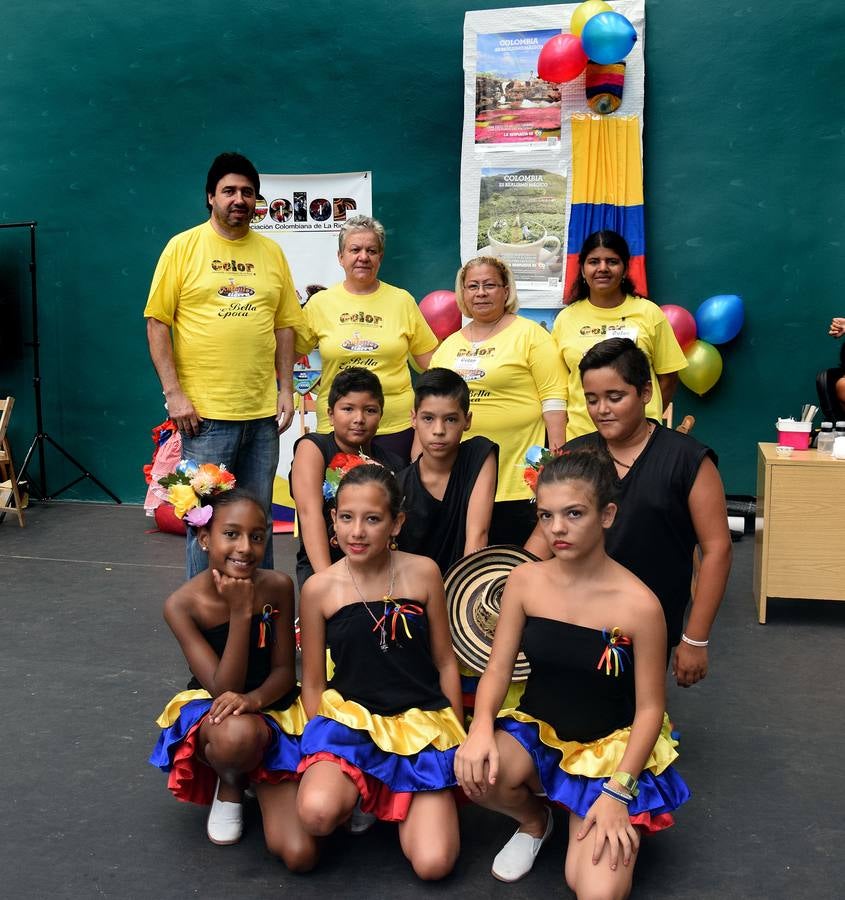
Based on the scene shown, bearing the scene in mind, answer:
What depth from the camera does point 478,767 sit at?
2.08 m

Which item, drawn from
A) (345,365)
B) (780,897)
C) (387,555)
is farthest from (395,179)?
(780,897)

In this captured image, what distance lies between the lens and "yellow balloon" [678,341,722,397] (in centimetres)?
524

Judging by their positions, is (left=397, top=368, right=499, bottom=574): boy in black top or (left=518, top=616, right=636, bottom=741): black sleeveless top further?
(left=397, top=368, right=499, bottom=574): boy in black top

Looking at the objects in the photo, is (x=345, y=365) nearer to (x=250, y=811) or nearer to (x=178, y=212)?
(x=250, y=811)

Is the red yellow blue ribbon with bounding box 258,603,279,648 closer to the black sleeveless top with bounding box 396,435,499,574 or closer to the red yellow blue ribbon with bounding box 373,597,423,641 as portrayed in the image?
the red yellow blue ribbon with bounding box 373,597,423,641

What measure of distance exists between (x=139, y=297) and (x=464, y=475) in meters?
4.14

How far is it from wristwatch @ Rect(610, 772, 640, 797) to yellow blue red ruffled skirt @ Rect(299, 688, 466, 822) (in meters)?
0.37

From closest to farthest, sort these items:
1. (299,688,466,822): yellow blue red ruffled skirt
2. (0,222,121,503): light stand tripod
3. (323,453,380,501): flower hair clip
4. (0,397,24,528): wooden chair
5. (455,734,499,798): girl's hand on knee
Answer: (455,734,499,798): girl's hand on knee → (299,688,466,822): yellow blue red ruffled skirt → (323,453,380,501): flower hair clip → (0,397,24,528): wooden chair → (0,222,121,503): light stand tripod

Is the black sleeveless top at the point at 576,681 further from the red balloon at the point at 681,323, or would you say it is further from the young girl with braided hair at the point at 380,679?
the red balloon at the point at 681,323

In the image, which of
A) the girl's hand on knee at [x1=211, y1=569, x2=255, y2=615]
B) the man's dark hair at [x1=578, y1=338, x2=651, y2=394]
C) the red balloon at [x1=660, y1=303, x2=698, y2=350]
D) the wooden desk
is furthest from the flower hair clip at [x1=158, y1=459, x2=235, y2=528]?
the red balloon at [x1=660, y1=303, x2=698, y2=350]

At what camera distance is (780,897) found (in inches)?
81.5

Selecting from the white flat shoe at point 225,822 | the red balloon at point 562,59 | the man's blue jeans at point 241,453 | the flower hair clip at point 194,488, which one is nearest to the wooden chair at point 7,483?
the man's blue jeans at point 241,453

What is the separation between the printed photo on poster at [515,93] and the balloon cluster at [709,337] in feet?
3.94

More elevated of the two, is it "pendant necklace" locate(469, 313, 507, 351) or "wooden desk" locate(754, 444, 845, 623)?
"pendant necklace" locate(469, 313, 507, 351)
